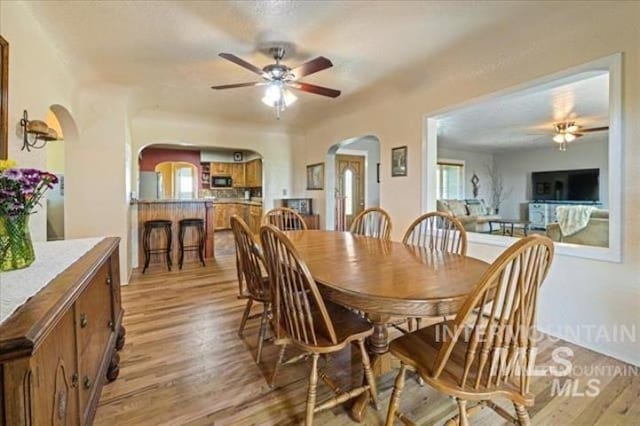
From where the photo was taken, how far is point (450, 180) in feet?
29.1

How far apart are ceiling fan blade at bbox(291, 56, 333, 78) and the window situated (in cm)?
692

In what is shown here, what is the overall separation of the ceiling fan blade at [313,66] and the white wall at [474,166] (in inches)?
265

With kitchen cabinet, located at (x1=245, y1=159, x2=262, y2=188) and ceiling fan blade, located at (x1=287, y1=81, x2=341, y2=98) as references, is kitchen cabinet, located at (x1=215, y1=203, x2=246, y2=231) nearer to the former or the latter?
kitchen cabinet, located at (x1=245, y1=159, x2=262, y2=188)

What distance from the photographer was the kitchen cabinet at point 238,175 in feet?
30.3

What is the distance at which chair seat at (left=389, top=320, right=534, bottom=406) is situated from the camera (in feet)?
3.79

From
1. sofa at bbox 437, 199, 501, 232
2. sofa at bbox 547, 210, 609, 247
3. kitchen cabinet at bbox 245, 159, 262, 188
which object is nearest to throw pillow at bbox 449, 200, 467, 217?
sofa at bbox 437, 199, 501, 232

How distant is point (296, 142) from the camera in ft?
21.3

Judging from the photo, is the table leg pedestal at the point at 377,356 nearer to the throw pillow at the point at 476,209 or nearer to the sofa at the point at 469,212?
the sofa at the point at 469,212

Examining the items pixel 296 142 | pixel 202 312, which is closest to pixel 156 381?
pixel 202 312

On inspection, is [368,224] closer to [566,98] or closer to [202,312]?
[202,312]

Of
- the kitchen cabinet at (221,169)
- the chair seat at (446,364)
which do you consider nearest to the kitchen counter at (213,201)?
the kitchen cabinet at (221,169)

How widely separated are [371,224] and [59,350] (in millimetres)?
2672

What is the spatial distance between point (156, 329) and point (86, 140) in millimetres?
2584

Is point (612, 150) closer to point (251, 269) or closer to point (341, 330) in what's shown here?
point (341, 330)
